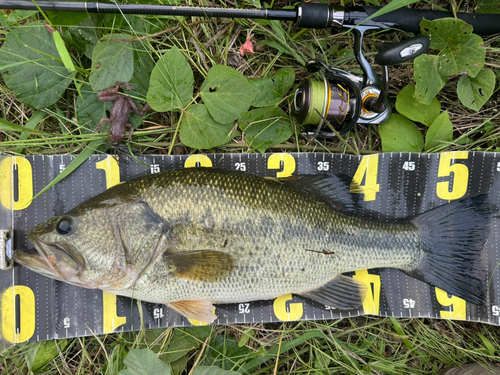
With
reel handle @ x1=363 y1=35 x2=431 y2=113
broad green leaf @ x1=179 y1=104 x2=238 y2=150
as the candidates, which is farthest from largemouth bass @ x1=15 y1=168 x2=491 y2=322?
reel handle @ x1=363 y1=35 x2=431 y2=113

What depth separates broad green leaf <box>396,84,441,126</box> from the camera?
2551 millimetres

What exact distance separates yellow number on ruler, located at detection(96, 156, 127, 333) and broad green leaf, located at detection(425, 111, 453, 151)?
2.49 m

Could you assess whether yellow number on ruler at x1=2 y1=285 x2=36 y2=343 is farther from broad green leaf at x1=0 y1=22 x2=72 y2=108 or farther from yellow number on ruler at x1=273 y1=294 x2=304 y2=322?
yellow number on ruler at x1=273 y1=294 x2=304 y2=322

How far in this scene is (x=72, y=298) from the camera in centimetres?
248

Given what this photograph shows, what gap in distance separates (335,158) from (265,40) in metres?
1.10

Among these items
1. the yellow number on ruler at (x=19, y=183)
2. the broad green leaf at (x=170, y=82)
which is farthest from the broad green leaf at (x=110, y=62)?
the yellow number on ruler at (x=19, y=183)

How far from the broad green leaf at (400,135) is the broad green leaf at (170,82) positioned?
1587mm

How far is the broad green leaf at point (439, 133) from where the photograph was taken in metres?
2.57

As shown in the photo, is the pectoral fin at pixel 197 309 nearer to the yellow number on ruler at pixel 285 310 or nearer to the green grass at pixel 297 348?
the green grass at pixel 297 348

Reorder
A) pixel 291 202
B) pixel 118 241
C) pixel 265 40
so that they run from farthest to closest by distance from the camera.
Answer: pixel 265 40 → pixel 291 202 → pixel 118 241

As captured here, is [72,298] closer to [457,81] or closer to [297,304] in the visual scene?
[297,304]

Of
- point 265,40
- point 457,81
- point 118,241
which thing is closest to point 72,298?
point 118,241

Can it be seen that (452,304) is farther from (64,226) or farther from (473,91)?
(64,226)

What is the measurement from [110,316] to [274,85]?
7.17ft
